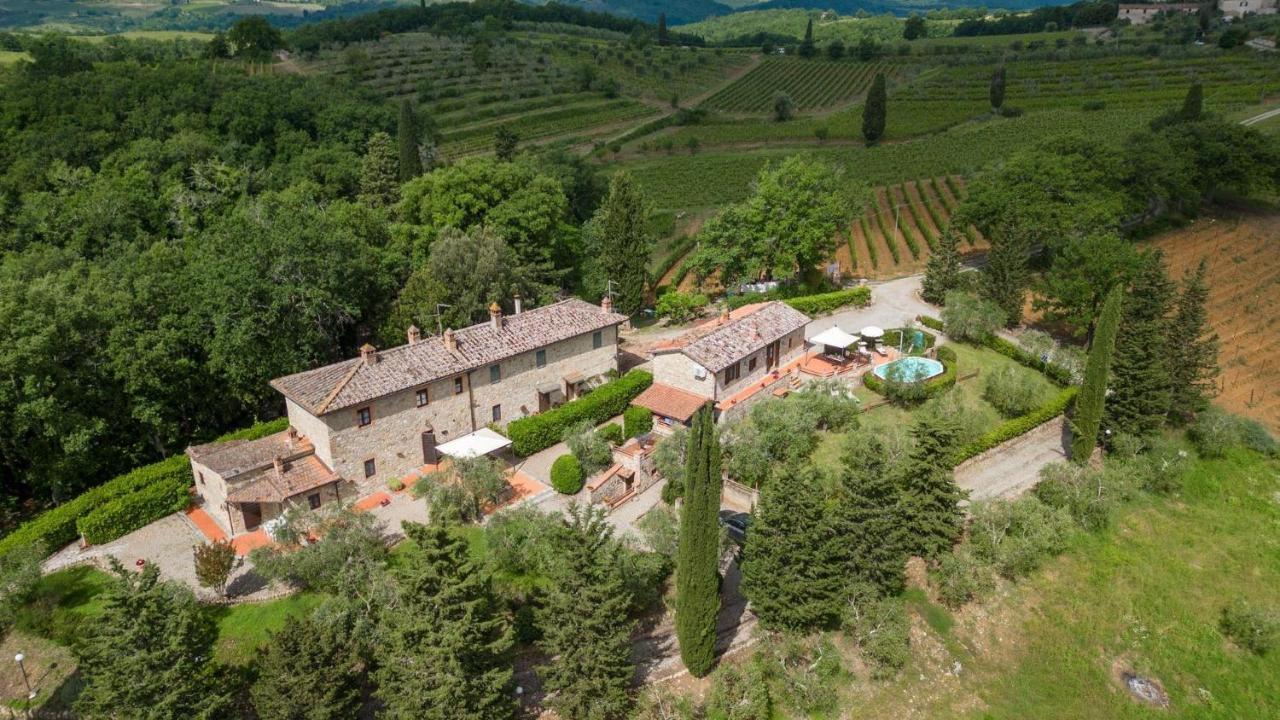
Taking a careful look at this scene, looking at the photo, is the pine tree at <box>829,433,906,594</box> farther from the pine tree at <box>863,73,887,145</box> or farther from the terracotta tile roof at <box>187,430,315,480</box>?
the pine tree at <box>863,73,887,145</box>

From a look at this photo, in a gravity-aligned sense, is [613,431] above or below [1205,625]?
above

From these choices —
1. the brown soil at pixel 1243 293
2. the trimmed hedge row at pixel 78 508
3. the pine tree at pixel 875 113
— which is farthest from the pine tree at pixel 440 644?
the pine tree at pixel 875 113

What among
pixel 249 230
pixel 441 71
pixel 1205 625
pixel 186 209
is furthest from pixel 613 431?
pixel 441 71

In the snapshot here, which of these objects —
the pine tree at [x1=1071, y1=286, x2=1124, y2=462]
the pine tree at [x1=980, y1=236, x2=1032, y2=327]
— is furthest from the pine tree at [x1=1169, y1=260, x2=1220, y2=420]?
the pine tree at [x1=980, y1=236, x2=1032, y2=327]

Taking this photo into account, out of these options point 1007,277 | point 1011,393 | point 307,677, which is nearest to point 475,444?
point 307,677

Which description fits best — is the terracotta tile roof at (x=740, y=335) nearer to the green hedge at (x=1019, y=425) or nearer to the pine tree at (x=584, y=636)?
the green hedge at (x=1019, y=425)

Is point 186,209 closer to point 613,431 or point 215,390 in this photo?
point 215,390
